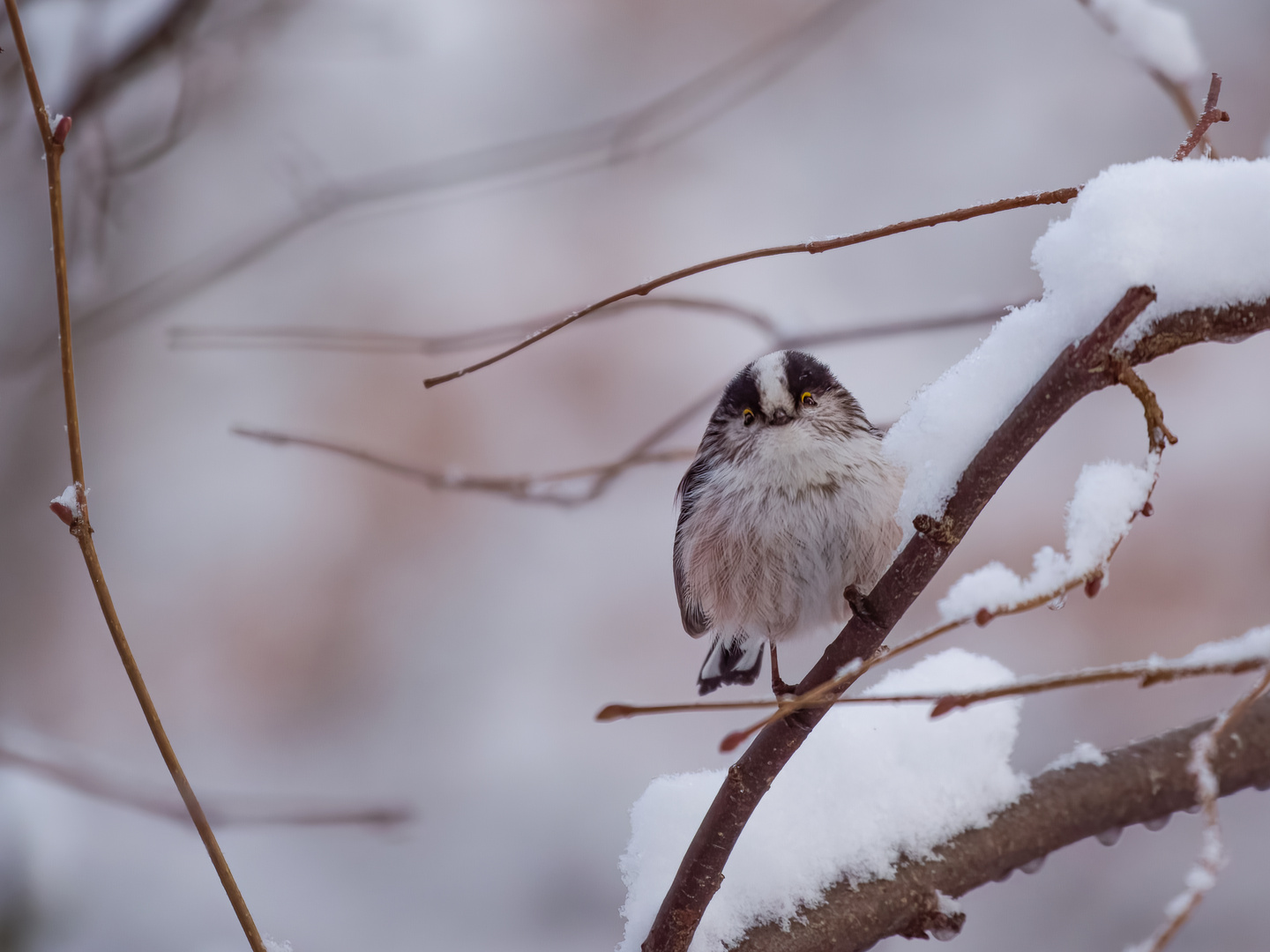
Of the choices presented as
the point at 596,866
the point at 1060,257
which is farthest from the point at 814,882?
the point at 596,866

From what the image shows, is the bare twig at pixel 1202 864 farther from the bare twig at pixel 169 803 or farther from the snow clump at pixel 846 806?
the bare twig at pixel 169 803

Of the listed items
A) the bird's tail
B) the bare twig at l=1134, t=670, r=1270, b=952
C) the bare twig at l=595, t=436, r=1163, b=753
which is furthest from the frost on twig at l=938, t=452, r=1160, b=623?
the bird's tail

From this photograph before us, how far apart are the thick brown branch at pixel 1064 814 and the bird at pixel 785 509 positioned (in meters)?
0.31

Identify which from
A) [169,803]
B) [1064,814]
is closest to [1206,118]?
[1064,814]

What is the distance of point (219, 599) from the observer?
2498mm

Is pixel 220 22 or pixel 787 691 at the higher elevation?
pixel 220 22

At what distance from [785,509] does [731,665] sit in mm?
513

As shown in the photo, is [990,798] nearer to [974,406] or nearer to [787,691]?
[787,691]

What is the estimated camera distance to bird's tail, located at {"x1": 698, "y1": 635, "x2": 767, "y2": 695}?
1.76 meters

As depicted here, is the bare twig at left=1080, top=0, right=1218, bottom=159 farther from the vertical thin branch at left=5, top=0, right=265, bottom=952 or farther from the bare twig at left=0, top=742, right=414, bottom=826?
the bare twig at left=0, top=742, right=414, bottom=826

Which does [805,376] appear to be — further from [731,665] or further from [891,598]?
[891,598]

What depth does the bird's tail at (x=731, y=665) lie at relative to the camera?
176 centimetres

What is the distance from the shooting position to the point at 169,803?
153 centimetres

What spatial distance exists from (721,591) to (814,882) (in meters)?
0.56
